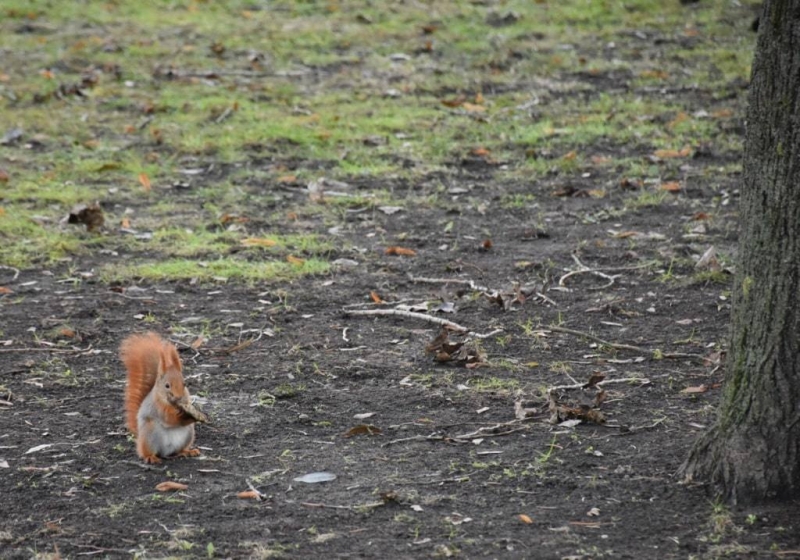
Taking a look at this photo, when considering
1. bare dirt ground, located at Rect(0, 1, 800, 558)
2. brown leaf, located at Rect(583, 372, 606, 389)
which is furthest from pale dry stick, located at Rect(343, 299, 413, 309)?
brown leaf, located at Rect(583, 372, 606, 389)

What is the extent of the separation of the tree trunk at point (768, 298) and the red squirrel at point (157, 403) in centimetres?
168

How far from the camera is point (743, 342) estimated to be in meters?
3.27

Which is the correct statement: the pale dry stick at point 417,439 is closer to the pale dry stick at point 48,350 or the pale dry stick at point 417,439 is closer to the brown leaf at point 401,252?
the pale dry stick at point 48,350

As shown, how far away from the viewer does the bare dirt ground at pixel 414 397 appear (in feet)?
10.8

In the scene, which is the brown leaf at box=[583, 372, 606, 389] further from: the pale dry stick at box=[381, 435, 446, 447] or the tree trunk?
the tree trunk

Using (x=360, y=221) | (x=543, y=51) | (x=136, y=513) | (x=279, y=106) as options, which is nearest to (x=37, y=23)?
(x=279, y=106)

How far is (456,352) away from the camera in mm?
4688

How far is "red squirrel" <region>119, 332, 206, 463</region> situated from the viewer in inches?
147

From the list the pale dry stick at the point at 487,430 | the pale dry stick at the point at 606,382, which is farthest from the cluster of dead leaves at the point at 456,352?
the pale dry stick at the point at 487,430

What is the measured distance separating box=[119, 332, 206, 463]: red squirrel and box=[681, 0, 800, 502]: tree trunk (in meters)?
1.68

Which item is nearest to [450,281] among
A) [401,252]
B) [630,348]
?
[401,252]

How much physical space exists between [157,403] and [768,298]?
76.7 inches

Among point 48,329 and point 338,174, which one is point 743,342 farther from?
point 338,174

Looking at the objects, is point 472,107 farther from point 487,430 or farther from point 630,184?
point 487,430
